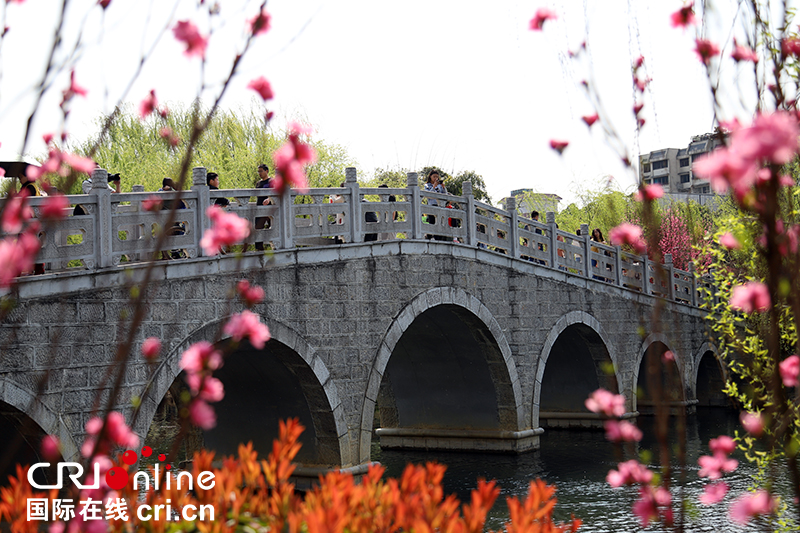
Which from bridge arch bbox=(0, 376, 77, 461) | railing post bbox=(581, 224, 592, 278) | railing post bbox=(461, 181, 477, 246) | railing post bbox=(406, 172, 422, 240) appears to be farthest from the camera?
railing post bbox=(581, 224, 592, 278)

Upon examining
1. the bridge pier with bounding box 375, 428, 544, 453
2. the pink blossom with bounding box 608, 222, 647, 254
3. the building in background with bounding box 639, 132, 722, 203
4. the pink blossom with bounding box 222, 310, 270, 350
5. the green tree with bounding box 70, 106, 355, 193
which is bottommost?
the bridge pier with bounding box 375, 428, 544, 453

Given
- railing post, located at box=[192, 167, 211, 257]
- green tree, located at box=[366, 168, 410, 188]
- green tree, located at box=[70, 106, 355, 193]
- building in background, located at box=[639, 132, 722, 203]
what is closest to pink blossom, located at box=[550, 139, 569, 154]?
railing post, located at box=[192, 167, 211, 257]

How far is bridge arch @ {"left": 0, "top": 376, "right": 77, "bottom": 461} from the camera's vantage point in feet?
21.9

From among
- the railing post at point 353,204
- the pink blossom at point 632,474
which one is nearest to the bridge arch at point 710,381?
the railing post at point 353,204

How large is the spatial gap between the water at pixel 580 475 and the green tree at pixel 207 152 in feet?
30.1

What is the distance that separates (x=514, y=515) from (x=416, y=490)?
1.46 feet

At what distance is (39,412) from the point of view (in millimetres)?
6852

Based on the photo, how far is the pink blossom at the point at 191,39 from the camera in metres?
2.16

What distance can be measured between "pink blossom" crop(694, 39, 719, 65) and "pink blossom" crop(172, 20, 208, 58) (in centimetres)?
140

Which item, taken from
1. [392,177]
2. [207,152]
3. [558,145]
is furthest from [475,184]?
[558,145]

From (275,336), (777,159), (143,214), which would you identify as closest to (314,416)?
(275,336)

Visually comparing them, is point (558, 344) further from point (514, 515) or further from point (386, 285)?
point (514, 515)

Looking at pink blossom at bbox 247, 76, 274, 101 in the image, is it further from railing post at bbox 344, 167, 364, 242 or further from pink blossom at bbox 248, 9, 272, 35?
railing post at bbox 344, 167, 364, 242

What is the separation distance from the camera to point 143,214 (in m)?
7.65
